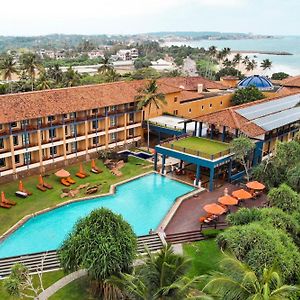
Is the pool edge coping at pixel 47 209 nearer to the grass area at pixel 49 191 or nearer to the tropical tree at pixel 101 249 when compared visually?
the grass area at pixel 49 191

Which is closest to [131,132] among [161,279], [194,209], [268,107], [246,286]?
[268,107]

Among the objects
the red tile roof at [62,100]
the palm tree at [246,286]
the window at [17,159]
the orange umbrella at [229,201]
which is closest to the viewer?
the palm tree at [246,286]

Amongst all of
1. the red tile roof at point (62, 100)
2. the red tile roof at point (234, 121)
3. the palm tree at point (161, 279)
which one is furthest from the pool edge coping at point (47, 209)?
the palm tree at point (161, 279)

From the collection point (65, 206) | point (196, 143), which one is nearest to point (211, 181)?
point (196, 143)

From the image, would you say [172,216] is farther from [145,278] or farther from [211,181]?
[145,278]

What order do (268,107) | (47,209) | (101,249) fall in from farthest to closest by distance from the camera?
(268,107) → (47,209) → (101,249)

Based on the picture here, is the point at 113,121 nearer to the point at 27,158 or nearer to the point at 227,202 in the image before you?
the point at 27,158
